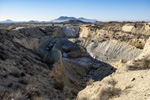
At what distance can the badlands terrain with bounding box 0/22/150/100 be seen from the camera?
6875mm

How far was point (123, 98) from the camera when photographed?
565cm

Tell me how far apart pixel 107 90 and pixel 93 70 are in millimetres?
19912

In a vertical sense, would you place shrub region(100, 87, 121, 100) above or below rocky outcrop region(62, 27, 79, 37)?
above

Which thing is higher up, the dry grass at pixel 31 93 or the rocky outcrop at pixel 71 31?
the dry grass at pixel 31 93

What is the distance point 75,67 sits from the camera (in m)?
24.6

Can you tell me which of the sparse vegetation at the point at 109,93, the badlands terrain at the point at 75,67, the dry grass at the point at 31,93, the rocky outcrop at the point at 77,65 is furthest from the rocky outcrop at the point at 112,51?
the dry grass at the point at 31,93

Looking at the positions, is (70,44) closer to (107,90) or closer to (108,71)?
(108,71)

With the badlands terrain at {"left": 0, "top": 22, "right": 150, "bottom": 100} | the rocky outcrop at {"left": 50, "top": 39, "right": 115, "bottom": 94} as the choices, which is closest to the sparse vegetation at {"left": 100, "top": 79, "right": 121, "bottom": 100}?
the badlands terrain at {"left": 0, "top": 22, "right": 150, "bottom": 100}

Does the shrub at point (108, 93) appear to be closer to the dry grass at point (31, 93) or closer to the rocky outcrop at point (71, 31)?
the dry grass at point (31, 93)

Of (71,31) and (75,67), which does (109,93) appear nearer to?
(75,67)

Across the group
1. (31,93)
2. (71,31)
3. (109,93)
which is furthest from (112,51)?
(71,31)

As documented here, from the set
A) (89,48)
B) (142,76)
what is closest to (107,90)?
(142,76)

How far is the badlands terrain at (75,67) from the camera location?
22.6 feet

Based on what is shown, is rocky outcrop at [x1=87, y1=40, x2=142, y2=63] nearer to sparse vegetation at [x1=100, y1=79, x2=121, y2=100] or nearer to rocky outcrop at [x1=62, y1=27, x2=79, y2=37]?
sparse vegetation at [x1=100, y1=79, x2=121, y2=100]
